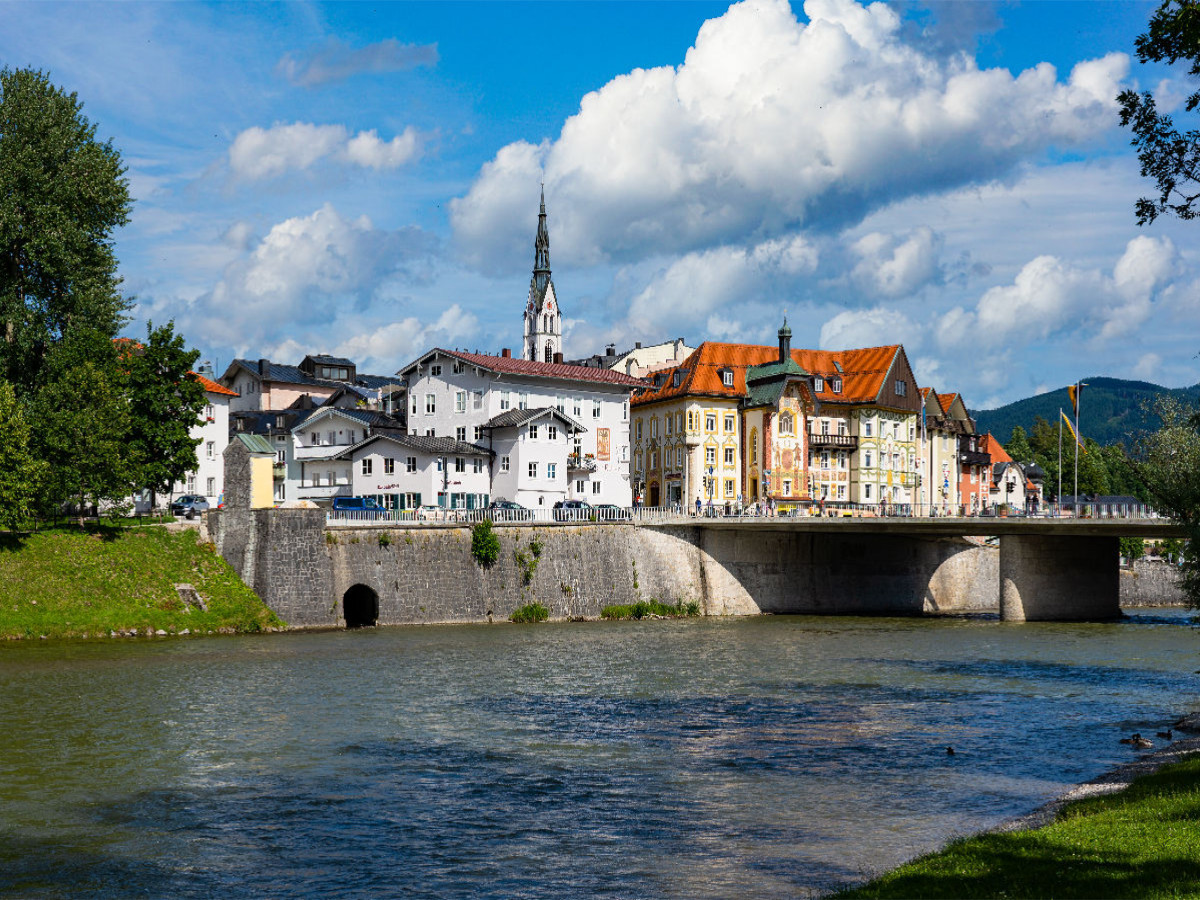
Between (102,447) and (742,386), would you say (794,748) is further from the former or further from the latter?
(742,386)

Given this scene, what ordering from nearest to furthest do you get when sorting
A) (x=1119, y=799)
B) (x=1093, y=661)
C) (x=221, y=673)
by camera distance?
(x=1119, y=799) → (x=221, y=673) → (x=1093, y=661)

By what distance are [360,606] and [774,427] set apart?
51.5 m

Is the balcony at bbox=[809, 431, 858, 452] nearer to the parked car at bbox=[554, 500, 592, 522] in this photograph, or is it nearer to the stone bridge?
the stone bridge

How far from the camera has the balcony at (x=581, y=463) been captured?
100m

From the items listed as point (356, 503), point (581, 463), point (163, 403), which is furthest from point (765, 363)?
point (163, 403)

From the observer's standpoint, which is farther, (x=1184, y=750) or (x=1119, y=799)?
(x=1184, y=750)

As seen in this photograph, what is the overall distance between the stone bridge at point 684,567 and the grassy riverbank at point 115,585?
1.81m

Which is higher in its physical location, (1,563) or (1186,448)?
(1186,448)

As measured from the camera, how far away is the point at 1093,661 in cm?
5859

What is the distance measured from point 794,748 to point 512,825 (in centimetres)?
1128

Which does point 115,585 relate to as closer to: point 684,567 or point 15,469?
point 15,469

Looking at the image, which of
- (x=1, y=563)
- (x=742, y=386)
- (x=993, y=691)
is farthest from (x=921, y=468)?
(x=1, y=563)

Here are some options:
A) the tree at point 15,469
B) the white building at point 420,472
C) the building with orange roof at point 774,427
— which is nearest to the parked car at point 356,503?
the white building at point 420,472

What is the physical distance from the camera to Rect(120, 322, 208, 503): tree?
234 feet
